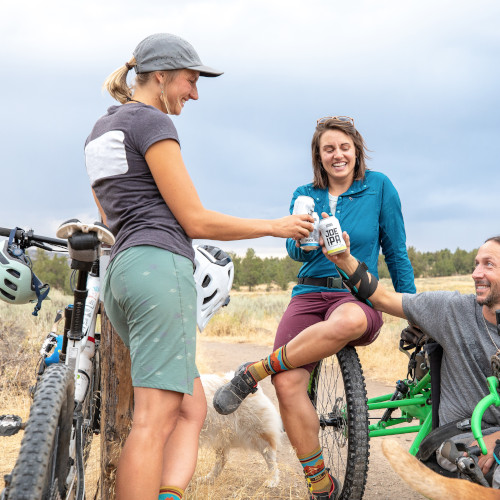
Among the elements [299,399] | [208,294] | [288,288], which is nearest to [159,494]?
[208,294]

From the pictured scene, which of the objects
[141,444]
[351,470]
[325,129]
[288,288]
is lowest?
[351,470]

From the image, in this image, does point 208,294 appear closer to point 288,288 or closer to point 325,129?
point 325,129

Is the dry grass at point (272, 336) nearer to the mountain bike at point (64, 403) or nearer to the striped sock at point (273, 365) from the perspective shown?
the striped sock at point (273, 365)

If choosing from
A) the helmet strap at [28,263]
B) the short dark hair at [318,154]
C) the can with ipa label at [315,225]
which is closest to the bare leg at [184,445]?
the can with ipa label at [315,225]

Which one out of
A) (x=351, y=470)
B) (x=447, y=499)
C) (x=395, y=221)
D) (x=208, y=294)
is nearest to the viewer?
(x=447, y=499)

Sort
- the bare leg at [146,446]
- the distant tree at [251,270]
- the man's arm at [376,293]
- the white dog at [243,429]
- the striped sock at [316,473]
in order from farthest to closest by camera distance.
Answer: the distant tree at [251,270]
the white dog at [243,429]
the striped sock at [316,473]
the man's arm at [376,293]
the bare leg at [146,446]

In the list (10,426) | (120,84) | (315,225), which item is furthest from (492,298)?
(10,426)

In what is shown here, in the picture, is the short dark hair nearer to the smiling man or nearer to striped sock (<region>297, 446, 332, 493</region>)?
the smiling man

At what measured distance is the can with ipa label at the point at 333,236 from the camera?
3414 mm

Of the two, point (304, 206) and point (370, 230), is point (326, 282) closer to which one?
point (370, 230)

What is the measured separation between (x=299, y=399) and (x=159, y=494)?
1.53 m

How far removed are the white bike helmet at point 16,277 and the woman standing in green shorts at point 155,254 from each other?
1043mm

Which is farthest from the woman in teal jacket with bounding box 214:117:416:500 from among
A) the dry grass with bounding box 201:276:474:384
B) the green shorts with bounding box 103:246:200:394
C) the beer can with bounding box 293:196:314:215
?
the dry grass with bounding box 201:276:474:384

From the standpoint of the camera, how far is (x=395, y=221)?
13.4ft
